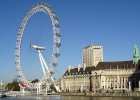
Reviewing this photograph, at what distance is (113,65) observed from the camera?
139m

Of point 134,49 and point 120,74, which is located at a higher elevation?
point 134,49

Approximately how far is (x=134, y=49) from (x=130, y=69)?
9606 millimetres

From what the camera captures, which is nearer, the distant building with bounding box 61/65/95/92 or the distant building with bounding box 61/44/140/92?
the distant building with bounding box 61/44/140/92

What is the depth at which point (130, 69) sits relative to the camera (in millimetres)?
132250

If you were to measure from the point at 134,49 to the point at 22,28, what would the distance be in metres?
58.9

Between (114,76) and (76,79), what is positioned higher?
(114,76)

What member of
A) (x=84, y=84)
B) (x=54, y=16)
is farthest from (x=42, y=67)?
(x=84, y=84)

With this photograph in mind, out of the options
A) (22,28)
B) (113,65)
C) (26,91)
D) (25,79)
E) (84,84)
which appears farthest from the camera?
(84,84)

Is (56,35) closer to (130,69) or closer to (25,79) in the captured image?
(25,79)

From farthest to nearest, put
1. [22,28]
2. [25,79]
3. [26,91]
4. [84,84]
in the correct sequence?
[84,84]
[26,91]
[25,79]
[22,28]

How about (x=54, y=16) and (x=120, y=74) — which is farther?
(x=120, y=74)

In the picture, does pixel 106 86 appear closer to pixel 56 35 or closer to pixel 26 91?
pixel 26 91

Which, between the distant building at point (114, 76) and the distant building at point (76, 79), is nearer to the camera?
the distant building at point (114, 76)

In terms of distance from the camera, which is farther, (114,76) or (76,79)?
(76,79)
